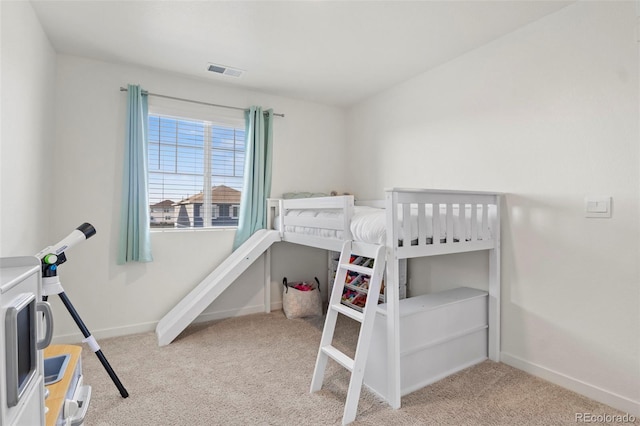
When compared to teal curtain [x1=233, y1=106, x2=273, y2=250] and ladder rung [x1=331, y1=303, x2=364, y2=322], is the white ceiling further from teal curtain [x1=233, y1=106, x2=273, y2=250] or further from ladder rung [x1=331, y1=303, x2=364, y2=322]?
ladder rung [x1=331, y1=303, x2=364, y2=322]

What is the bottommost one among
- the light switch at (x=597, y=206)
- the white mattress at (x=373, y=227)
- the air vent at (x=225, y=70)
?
the white mattress at (x=373, y=227)

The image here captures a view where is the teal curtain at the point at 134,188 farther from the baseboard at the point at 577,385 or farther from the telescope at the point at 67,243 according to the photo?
the baseboard at the point at 577,385

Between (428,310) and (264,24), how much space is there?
2189mm

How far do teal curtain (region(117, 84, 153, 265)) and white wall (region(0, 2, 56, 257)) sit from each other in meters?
0.52

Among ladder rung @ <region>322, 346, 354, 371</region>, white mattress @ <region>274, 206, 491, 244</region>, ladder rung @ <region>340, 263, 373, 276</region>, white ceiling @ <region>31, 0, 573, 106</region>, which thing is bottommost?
ladder rung @ <region>322, 346, 354, 371</region>

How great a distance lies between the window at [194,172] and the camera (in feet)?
10.3

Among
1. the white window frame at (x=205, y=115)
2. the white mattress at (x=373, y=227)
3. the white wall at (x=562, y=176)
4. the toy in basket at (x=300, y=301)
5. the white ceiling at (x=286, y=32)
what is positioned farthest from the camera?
the toy in basket at (x=300, y=301)

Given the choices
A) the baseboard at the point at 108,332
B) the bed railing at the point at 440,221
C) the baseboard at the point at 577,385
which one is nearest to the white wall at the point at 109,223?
the baseboard at the point at 108,332

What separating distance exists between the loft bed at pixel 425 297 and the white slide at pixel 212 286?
0.70m

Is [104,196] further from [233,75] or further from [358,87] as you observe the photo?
[358,87]

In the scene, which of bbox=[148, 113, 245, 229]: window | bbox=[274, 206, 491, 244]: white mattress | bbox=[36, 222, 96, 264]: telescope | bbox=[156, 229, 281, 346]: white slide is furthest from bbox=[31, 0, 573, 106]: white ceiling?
bbox=[156, 229, 281, 346]: white slide

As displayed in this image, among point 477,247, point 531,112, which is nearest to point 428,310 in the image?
point 477,247

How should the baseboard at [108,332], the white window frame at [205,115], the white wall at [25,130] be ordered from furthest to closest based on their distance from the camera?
the white window frame at [205,115] < the baseboard at [108,332] < the white wall at [25,130]

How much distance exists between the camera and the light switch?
192cm
